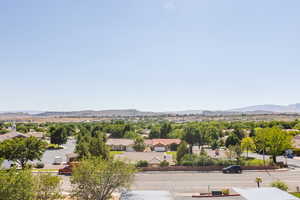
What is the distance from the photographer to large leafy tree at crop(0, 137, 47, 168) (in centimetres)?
4103

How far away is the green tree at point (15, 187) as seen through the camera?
664 inches

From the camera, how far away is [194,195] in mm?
28906

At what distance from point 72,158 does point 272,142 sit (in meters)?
35.9

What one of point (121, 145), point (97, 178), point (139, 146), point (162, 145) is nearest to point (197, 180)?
point (97, 178)

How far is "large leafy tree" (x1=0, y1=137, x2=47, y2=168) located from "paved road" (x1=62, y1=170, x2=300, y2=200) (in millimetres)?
7621

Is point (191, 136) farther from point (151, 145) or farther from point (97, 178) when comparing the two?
point (97, 178)

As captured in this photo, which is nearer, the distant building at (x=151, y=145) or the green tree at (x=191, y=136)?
the green tree at (x=191, y=136)

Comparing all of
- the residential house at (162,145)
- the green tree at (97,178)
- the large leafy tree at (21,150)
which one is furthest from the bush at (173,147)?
the green tree at (97,178)

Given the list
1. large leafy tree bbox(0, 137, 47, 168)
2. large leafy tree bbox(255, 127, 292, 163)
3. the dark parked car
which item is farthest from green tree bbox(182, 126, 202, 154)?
large leafy tree bbox(0, 137, 47, 168)

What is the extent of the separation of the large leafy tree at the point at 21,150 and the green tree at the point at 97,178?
22.2 meters

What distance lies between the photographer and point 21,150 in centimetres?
4162

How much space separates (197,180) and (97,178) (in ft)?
56.8

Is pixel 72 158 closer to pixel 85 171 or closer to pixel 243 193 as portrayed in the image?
pixel 85 171

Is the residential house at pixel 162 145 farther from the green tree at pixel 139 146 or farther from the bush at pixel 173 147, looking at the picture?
the green tree at pixel 139 146
